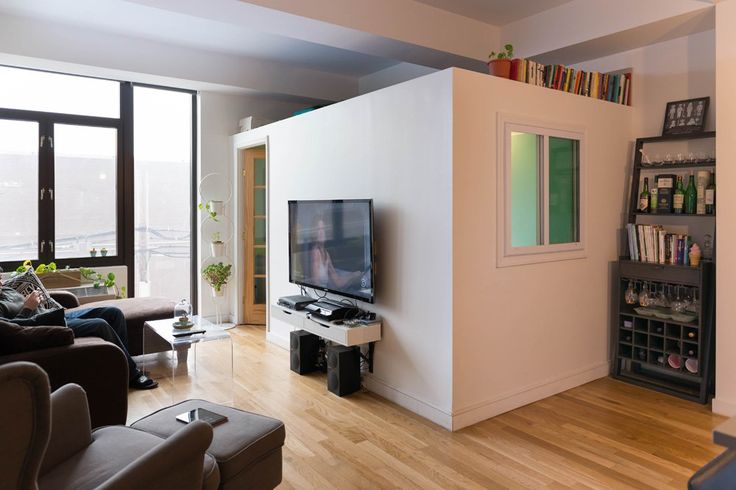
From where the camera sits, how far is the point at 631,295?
4055mm

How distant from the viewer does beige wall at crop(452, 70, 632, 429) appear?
3213mm

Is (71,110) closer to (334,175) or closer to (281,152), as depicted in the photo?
(281,152)

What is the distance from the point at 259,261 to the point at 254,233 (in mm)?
320

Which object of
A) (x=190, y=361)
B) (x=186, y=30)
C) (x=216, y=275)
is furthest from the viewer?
(x=216, y=275)

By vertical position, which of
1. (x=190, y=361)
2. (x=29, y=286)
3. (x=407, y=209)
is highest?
(x=407, y=209)

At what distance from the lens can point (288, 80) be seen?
19.4 feet

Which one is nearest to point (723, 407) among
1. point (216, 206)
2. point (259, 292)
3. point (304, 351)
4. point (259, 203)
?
point (304, 351)

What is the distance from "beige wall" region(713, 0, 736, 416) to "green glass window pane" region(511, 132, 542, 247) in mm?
1104

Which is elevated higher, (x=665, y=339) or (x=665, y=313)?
(x=665, y=313)

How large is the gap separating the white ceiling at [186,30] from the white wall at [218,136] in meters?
0.66

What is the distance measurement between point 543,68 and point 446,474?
273cm

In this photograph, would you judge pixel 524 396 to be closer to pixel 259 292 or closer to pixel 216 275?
pixel 259 292

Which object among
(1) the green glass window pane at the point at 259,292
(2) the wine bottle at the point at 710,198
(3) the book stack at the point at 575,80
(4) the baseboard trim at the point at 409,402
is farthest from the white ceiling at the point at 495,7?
(1) the green glass window pane at the point at 259,292

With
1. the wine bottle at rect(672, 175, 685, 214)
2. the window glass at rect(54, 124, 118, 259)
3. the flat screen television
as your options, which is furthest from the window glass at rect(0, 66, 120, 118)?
the wine bottle at rect(672, 175, 685, 214)
